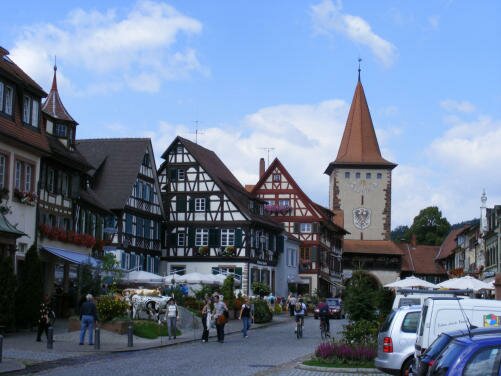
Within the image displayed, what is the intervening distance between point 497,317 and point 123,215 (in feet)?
138

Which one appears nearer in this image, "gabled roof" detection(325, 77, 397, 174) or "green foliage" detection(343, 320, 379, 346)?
"green foliage" detection(343, 320, 379, 346)

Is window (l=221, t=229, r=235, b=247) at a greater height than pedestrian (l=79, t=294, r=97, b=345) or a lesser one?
greater

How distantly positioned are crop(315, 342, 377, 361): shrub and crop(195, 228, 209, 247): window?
146 ft

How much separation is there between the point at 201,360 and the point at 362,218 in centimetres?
8462

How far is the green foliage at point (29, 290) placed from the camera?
33406mm

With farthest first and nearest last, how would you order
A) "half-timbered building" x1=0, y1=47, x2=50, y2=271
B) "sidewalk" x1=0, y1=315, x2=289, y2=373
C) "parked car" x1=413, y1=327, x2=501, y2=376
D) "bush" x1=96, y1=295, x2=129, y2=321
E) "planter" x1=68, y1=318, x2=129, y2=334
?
"half-timbered building" x1=0, y1=47, x2=50, y2=271 < "bush" x1=96, y1=295, x2=129, y2=321 < "planter" x1=68, y1=318, x2=129, y2=334 < "sidewalk" x1=0, y1=315, x2=289, y2=373 < "parked car" x1=413, y1=327, x2=501, y2=376

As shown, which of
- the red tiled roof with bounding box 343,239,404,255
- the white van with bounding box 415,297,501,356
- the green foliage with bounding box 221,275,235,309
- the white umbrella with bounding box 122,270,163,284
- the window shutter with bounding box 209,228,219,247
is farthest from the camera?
the red tiled roof with bounding box 343,239,404,255

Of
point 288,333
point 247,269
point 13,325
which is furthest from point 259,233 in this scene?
point 13,325

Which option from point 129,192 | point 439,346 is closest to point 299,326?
point 129,192

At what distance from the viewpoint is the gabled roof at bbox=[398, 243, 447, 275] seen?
113 meters

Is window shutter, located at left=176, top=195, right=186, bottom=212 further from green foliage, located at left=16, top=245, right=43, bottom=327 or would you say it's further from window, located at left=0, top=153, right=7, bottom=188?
window, located at left=0, top=153, right=7, bottom=188

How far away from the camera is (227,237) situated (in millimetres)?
66438

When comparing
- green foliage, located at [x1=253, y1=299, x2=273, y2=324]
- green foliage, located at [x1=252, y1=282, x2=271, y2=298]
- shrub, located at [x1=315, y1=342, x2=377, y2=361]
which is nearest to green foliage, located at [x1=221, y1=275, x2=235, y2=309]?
green foliage, located at [x1=253, y1=299, x2=273, y2=324]

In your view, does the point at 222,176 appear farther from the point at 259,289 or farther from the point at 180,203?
Answer: the point at 259,289
